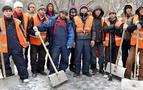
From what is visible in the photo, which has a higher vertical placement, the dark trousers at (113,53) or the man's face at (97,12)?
the man's face at (97,12)

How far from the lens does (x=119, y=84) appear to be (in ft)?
22.2

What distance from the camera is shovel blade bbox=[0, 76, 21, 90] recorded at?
6304 millimetres

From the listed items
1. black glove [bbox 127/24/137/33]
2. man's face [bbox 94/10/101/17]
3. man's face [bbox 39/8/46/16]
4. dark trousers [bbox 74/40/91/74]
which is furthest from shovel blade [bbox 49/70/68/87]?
black glove [bbox 127/24/137/33]

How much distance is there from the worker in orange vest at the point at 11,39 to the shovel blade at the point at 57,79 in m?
0.77

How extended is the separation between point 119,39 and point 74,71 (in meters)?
1.43

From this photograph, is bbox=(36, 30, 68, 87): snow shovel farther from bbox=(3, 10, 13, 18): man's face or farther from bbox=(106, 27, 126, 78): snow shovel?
bbox=(106, 27, 126, 78): snow shovel

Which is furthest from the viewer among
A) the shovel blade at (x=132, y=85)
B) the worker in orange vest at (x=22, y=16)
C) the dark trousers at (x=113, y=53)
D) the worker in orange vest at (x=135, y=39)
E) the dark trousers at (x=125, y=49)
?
the dark trousers at (x=113, y=53)

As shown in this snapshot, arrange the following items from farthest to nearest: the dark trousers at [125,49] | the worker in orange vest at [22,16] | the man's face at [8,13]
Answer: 1. the dark trousers at [125,49]
2. the worker in orange vest at [22,16]
3. the man's face at [8,13]

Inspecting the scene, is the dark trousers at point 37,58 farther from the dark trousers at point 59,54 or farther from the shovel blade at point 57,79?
the shovel blade at point 57,79

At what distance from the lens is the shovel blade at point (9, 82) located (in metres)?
6.30

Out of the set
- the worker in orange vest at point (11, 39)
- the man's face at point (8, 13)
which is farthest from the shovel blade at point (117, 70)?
the man's face at point (8, 13)

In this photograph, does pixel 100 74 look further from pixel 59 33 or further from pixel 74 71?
pixel 59 33

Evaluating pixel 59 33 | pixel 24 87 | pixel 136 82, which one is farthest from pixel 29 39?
pixel 136 82

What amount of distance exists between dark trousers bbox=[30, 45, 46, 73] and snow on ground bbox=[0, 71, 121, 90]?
0.78ft
